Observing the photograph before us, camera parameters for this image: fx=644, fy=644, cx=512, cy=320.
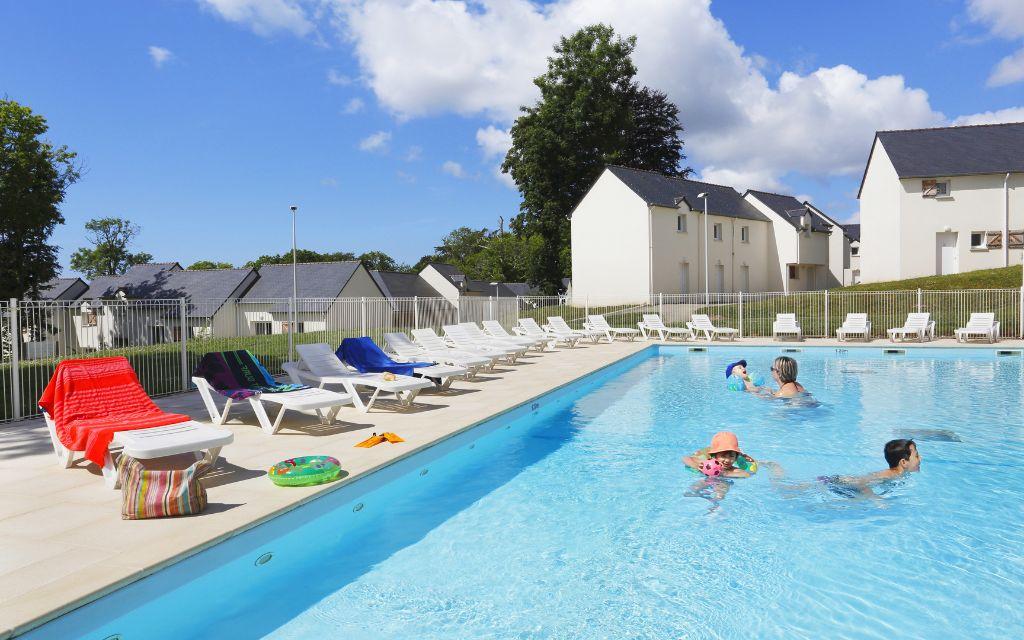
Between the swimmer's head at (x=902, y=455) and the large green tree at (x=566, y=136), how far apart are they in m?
35.7

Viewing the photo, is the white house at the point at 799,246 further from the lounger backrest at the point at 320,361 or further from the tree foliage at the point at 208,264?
the tree foliage at the point at 208,264

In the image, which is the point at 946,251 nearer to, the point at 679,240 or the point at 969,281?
the point at 969,281

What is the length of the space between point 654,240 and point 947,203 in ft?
46.5

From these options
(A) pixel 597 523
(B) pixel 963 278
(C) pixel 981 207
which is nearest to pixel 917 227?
(C) pixel 981 207

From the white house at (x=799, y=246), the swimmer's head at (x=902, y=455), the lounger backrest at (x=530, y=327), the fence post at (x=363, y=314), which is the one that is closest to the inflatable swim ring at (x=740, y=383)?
the swimmer's head at (x=902, y=455)

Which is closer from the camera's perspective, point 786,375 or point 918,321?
point 786,375

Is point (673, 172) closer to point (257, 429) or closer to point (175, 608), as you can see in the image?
point (257, 429)

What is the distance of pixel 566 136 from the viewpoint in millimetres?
40156

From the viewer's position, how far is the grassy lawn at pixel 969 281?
26562mm

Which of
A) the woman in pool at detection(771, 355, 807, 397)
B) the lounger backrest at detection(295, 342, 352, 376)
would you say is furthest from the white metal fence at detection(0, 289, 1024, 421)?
the woman in pool at detection(771, 355, 807, 397)

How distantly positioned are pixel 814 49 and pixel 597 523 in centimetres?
1789

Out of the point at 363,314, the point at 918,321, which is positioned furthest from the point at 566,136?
the point at 363,314

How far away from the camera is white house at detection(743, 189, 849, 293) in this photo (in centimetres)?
4012

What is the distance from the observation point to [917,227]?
1257 inches
